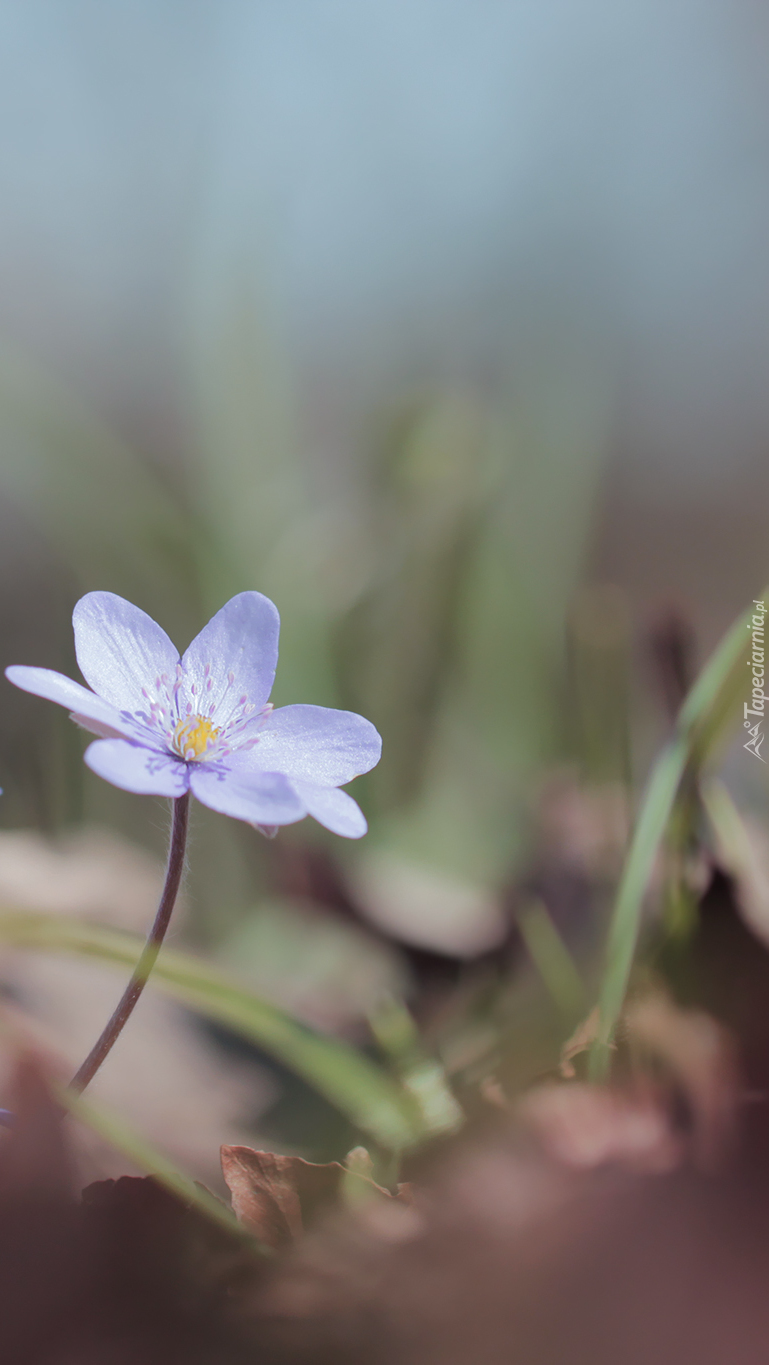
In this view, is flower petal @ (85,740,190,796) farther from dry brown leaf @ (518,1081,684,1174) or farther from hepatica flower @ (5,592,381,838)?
dry brown leaf @ (518,1081,684,1174)

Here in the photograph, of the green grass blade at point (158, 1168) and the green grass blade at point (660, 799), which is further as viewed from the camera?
the green grass blade at point (660, 799)

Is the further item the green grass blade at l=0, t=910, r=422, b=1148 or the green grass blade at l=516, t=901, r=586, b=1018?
→ the green grass blade at l=516, t=901, r=586, b=1018

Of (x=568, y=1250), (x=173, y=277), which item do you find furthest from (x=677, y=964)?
(x=173, y=277)

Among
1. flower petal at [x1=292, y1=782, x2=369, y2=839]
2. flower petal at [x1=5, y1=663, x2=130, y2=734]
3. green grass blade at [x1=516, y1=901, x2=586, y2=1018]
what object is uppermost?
flower petal at [x1=5, y1=663, x2=130, y2=734]

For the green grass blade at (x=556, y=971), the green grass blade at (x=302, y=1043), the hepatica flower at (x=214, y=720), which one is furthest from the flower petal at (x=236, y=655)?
the green grass blade at (x=556, y=971)

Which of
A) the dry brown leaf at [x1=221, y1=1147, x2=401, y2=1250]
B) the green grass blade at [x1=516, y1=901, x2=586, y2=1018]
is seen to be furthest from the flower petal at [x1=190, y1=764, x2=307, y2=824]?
the green grass blade at [x1=516, y1=901, x2=586, y2=1018]

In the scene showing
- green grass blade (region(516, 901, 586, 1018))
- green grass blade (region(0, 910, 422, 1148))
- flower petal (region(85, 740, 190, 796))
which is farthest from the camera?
green grass blade (region(516, 901, 586, 1018))

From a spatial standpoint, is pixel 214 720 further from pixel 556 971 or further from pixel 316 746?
pixel 556 971

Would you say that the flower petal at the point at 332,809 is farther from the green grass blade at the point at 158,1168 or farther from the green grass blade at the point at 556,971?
the green grass blade at the point at 556,971
